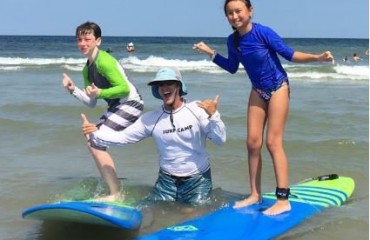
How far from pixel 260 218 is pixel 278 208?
0.21m

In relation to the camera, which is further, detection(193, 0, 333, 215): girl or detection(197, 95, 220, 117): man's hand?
detection(193, 0, 333, 215): girl

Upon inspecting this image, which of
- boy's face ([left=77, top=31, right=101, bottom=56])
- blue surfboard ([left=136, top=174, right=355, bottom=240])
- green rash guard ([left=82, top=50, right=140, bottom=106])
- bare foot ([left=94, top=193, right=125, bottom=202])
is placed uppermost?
boy's face ([left=77, top=31, right=101, bottom=56])

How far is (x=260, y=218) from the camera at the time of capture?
3.97m

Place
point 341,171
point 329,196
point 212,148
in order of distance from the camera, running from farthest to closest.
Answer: point 212,148 < point 341,171 < point 329,196

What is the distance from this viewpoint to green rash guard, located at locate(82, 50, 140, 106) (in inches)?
169

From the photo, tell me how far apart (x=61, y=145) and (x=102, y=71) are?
2.86 metres

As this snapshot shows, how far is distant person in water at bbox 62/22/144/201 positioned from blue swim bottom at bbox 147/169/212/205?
0.41 metres

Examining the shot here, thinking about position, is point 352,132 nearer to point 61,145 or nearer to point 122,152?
point 122,152

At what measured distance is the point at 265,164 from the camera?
19.3 feet

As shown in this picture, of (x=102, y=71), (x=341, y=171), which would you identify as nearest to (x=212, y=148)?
(x=341, y=171)

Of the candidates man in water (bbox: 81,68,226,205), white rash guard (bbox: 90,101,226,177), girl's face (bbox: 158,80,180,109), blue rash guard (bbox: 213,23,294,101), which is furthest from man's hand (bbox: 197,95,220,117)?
blue rash guard (bbox: 213,23,294,101)

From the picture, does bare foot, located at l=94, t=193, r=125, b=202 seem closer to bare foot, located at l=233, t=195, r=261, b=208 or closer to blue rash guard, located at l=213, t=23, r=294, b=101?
bare foot, located at l=233, t=195, r=261, b=208

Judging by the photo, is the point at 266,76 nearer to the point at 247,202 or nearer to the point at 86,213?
the point at 247,202

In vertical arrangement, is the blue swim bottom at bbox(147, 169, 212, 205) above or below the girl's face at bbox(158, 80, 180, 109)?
below
